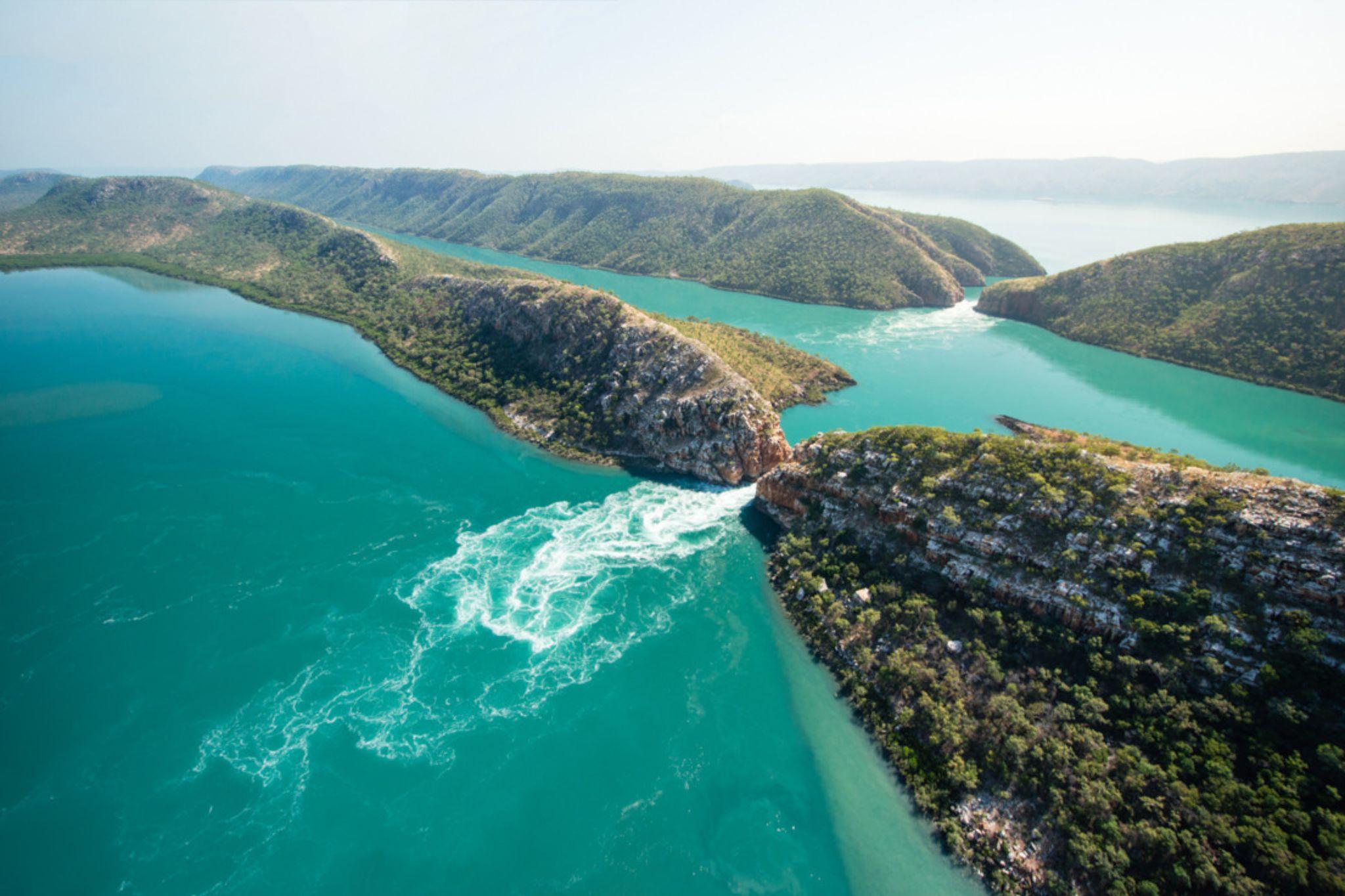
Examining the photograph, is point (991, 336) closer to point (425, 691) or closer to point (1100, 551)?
point (1100, 551)

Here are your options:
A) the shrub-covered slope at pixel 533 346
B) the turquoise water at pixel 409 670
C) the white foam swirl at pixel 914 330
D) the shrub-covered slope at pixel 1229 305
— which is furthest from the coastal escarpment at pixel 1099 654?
the shrub-covered slope at pixel 1229 305

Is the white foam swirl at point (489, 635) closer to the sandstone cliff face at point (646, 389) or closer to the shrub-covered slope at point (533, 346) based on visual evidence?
the sandstone cliff face at point (646, 389)

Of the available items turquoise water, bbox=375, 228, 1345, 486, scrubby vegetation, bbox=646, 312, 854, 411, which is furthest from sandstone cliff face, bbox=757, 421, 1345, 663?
scrubby vegetation, bbox=646, 312, 854, 411

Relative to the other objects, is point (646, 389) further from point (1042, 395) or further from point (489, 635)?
point (1042, 395)

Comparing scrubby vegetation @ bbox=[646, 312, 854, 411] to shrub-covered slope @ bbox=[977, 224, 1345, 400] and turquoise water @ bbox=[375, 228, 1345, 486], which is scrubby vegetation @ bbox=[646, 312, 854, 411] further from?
shrub-covered slope @ bbox=[977, 224, 1345, 400]

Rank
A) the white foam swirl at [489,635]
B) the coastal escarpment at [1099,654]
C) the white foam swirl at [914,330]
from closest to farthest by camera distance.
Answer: the coastal escarpment at [1099,654], the white foam swirl at [489,635], the white foam swirl at [914,330]

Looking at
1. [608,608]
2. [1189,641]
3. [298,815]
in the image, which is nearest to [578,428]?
[608,608]

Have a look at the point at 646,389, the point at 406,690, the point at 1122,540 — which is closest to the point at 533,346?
the point at 646,389
